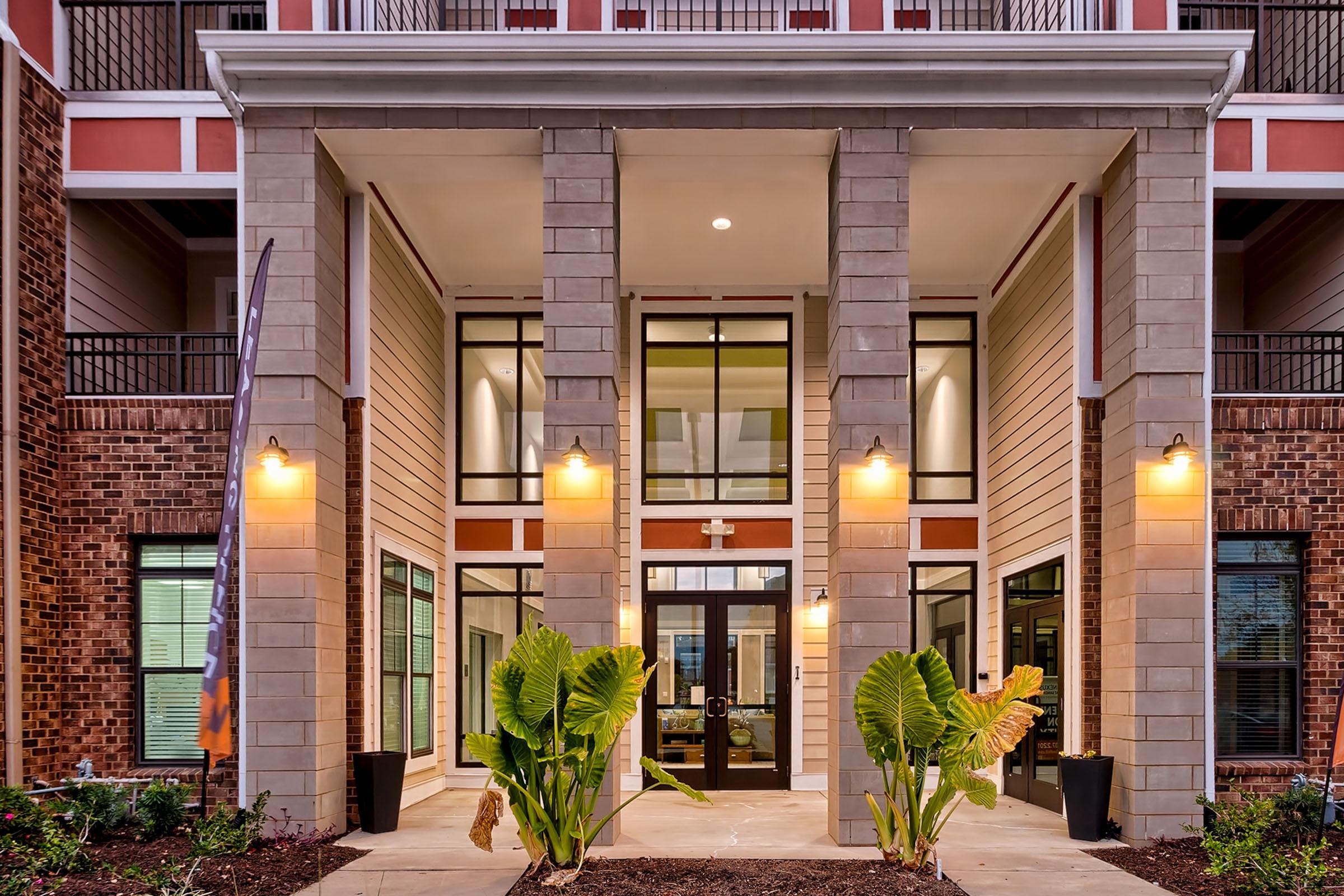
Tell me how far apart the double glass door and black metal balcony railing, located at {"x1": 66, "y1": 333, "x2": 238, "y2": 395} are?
17.7ft

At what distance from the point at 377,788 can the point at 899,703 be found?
4689 millimetres

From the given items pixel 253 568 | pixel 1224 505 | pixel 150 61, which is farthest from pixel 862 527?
pixel 150 61

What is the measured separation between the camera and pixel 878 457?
30.6ft

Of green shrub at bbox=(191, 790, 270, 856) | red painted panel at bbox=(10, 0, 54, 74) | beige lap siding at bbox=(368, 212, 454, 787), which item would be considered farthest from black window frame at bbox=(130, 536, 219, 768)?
red painted panel at bbox=(10, 0, 54, 74)

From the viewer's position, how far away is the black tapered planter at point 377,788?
9.70 meters

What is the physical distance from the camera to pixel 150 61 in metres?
11.9

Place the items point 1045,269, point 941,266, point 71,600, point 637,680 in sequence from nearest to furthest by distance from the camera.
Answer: point 637,680, point 71,600, point 1045,269, point 941,266

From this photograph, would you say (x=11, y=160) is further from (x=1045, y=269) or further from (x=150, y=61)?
(x=1045, y=269)

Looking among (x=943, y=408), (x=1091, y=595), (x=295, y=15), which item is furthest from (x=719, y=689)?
(x=295, y=15)

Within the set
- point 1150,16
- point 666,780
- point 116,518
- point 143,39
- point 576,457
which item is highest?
point 143,39

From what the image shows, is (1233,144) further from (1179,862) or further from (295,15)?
(295,15)

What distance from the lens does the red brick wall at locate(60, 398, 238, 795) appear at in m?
9.83

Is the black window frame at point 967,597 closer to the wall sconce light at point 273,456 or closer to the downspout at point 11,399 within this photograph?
the wall sconce light at point 273,456

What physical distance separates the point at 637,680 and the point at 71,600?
218 inches
